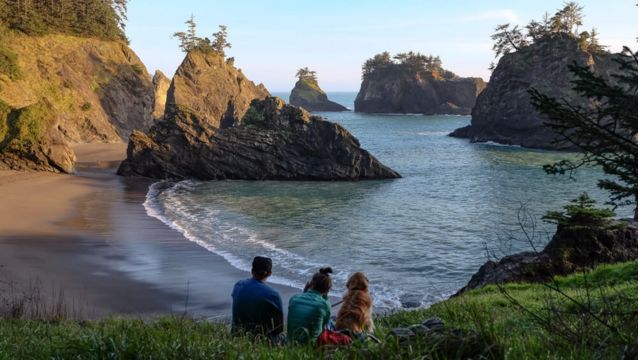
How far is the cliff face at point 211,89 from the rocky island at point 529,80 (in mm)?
43174

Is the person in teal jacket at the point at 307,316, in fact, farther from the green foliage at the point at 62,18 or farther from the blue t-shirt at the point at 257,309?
the green foliage at the point at 62,18

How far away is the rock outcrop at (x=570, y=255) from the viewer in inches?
599

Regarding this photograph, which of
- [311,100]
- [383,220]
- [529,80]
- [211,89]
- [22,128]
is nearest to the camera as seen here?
[383,220]

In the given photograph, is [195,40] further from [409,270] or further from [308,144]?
[409,270]

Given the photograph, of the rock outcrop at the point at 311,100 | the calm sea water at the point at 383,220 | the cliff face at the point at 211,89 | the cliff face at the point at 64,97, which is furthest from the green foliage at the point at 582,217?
the rock outcrop at the point at 311,100

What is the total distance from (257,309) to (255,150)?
38949 mm

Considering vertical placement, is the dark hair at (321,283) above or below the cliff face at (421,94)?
below

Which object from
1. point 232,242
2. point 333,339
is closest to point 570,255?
point 333,339

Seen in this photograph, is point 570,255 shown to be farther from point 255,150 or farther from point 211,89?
point 211,89

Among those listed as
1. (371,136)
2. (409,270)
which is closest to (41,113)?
(409,270)

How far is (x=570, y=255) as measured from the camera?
15.6 metres

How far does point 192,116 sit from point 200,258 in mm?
28621

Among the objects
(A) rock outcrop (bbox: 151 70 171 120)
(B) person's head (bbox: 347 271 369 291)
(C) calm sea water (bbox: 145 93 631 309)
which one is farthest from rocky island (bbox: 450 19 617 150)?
(B) person's head (bbox: 347 271 369 291)

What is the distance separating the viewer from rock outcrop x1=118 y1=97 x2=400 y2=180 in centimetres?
4475
